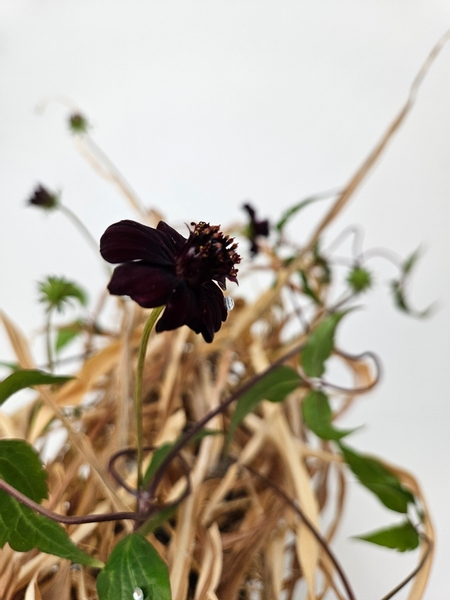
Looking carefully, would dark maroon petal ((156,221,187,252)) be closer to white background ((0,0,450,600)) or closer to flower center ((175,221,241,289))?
flower center ((175,221,241,289))

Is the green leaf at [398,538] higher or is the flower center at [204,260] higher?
the flower center at [204,260]

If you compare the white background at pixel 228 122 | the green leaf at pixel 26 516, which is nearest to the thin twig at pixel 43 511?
the green leaf at pixel 26 516

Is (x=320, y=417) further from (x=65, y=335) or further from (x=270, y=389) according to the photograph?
(x=65, y=335)

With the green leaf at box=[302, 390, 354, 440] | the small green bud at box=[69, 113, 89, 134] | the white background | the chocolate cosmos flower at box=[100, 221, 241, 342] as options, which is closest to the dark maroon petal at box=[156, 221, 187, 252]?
the chocolate cosmos flower at box=[100, 221, 241, 342]

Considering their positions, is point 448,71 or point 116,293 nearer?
point 116,293

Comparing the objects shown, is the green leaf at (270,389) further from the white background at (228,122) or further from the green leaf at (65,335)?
the white background at (228,122)

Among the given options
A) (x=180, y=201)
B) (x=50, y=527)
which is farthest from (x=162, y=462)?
(x=180, y=201)

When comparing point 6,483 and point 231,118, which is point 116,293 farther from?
point 231,118
